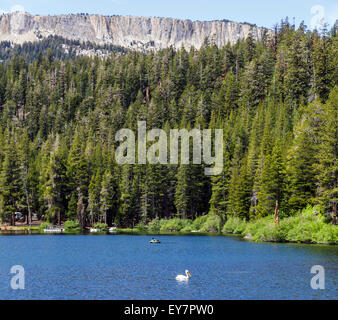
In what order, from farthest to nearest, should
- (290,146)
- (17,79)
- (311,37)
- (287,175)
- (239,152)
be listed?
(17,79)
(311,37)
(239,152)
(290,146)
(287,175)

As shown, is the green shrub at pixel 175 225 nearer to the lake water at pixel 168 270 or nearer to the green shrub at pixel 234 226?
the green shrub at pixel 234 226

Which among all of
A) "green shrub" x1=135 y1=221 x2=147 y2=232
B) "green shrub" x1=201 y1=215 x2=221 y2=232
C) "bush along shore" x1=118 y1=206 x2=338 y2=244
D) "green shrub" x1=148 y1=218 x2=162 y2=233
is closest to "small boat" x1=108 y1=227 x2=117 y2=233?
"green shrub" x1=135 y1=221 x2=147 y2=232

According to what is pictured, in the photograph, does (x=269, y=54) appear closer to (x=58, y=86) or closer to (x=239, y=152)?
(x=239, y=152)

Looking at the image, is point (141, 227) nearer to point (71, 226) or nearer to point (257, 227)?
point (71, 226)

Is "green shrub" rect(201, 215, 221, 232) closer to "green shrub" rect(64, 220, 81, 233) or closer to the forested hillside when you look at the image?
the forested hillside

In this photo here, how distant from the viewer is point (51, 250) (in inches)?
2483

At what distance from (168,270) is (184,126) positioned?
82.9 meters

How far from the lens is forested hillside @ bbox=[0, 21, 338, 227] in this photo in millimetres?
78188

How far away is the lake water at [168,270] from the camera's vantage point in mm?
34594

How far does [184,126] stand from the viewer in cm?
12612

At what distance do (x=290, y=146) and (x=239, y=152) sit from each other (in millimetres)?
20487

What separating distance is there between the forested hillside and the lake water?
55.0 ft
